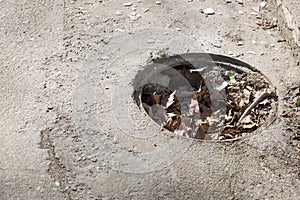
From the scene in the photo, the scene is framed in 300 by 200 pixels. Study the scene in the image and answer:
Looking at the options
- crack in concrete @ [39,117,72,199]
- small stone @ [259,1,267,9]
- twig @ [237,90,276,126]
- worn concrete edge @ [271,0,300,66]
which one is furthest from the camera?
small stone @ [259,1,267,9]

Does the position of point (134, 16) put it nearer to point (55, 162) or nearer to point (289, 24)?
point (289, 24)

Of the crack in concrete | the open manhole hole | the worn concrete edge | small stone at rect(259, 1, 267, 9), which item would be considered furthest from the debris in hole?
small stone at rect(259, 1, 267, 9)

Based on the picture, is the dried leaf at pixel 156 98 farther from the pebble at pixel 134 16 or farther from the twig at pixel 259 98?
the pebble at pixel 134 16

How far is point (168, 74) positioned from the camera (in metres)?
3.98

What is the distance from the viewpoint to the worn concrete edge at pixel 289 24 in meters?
4.09

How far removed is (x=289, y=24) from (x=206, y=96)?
1000 mm

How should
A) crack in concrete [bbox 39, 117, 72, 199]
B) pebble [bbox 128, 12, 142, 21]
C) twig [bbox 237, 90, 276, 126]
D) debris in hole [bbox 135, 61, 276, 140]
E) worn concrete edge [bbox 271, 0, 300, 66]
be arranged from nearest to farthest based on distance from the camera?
1. crack in concrete [bbox 39, 117, 72, 199]
2. debris in hole [bbox 135, 61, 276, 140]
3. twig [bbox 237, 90, 276, 126]
4. worn concrete edge [bbox 271, 0, 300, 66]
5. pebble [bbox 128, 12, 142, 21]

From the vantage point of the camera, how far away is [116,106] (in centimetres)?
364

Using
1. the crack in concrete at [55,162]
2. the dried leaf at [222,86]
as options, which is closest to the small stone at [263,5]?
the dried leaf at [222,86]

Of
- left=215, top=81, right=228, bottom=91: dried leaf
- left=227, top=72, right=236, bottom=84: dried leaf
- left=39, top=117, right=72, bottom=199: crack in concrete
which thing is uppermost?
left=227, top=72, right=236, bottom=84: dried leaf

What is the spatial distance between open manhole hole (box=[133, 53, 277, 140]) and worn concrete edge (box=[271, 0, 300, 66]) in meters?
0.41

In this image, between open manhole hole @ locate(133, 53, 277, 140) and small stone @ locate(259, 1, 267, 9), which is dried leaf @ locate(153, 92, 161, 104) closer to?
open manhole hole @ locate(133, 53, 277, 140)

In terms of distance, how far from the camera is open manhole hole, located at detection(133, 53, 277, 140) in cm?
Result: 367

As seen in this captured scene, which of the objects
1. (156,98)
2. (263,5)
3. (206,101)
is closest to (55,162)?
(156,98)
